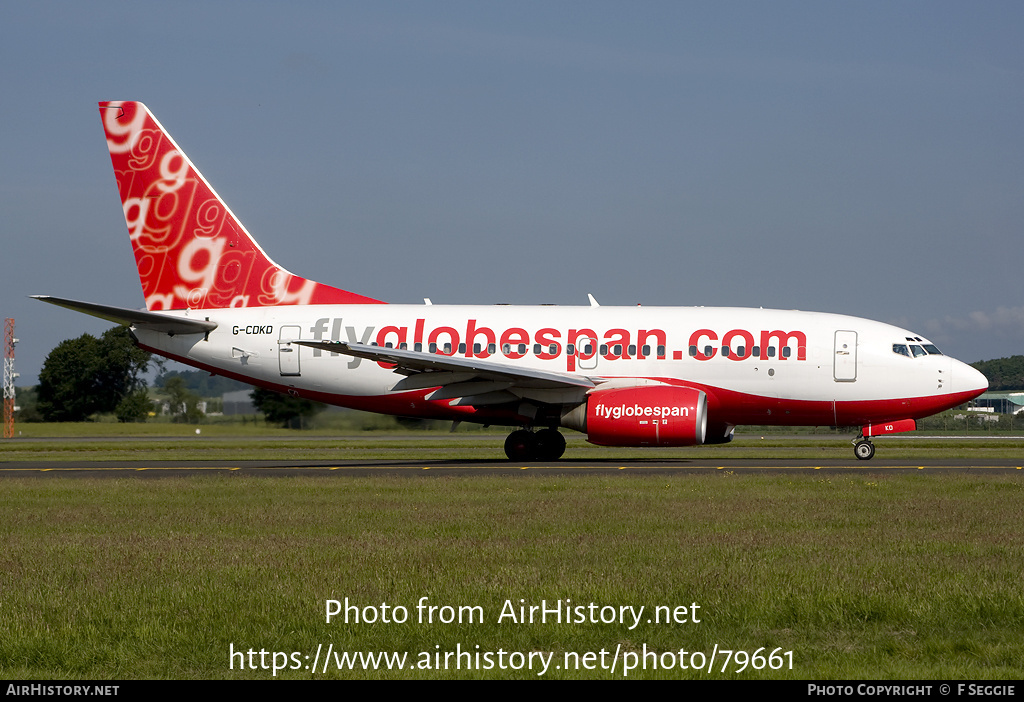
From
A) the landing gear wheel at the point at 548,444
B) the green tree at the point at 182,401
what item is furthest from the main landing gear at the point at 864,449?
the green tree at the point at 182,401

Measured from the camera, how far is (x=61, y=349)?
7288 cm

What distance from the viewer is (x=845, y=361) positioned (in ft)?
86.1

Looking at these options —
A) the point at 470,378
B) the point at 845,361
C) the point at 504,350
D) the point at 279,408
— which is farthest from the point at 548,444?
the point at 279,408

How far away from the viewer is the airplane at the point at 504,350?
2575 cm

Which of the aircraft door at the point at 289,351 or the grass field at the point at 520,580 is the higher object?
the aircraft door at the point at 289,351

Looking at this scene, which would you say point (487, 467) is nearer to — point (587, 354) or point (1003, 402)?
point (587, 354)

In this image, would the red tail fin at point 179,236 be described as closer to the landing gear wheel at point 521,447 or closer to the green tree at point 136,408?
the landing gear wheel at point 521,447

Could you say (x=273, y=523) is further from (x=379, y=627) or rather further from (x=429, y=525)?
(x=379, y=627)

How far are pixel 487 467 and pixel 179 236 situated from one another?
1136 cm

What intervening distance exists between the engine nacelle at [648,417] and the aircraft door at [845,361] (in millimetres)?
3772

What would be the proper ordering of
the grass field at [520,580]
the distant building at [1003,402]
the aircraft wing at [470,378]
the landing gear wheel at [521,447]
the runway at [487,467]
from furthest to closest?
the distant building at [1003,402], the landing gear wheel at [521,447], the aircraft wing at [470,378], the runway at [487,467], the grass field at [520,580]

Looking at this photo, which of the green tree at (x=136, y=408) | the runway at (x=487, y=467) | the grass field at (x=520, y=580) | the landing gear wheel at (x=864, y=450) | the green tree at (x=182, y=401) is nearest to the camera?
the grass field at (x=520, y=580)

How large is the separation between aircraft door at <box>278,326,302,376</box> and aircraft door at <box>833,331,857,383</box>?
1366 cm
